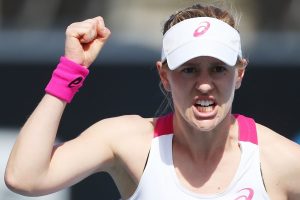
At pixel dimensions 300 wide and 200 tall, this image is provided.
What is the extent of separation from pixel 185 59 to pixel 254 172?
0.39 meters

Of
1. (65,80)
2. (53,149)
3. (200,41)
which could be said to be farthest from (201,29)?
(53,149)

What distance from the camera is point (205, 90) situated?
2.02 metres

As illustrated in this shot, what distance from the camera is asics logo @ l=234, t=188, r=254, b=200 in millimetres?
2127

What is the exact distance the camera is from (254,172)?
7.08ft

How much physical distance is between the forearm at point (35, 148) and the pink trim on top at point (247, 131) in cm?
54

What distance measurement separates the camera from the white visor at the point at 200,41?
2.03m

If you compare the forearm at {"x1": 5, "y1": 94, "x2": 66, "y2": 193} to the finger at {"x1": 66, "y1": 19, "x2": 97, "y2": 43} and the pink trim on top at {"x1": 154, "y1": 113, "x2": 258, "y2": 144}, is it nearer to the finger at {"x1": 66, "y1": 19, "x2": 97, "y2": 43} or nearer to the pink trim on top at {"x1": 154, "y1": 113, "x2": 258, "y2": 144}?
the finger at {"x1": 66, "y1": 19, "x2": 97, "y2": 43}

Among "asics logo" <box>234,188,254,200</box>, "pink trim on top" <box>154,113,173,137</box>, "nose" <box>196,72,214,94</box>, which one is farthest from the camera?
"pink trim on top" <box>154,113,173,137</box>

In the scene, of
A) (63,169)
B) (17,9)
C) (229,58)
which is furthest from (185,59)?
(17,9)

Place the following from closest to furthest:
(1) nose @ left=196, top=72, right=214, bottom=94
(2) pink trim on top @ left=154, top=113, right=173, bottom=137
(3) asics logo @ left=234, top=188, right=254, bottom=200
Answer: (1) nose @ left=196, top=72, right=214, bottom=94 < (3) asics logo @ left=234, top=188, right=254, bottom=200 < (2) pink trim on top @ left=154, top=113, right=173, bottom=137

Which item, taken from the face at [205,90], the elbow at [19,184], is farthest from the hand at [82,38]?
the elbow at [19,184]

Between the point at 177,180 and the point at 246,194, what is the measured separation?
0.20m

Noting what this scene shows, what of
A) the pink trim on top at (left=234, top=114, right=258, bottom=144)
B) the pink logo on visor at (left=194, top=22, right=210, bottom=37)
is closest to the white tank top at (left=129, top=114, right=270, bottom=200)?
the pink trim on top at (left=234, top=114, right=258, bottom=144)

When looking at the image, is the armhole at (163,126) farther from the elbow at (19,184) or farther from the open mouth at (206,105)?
the elbow at (19,184)
